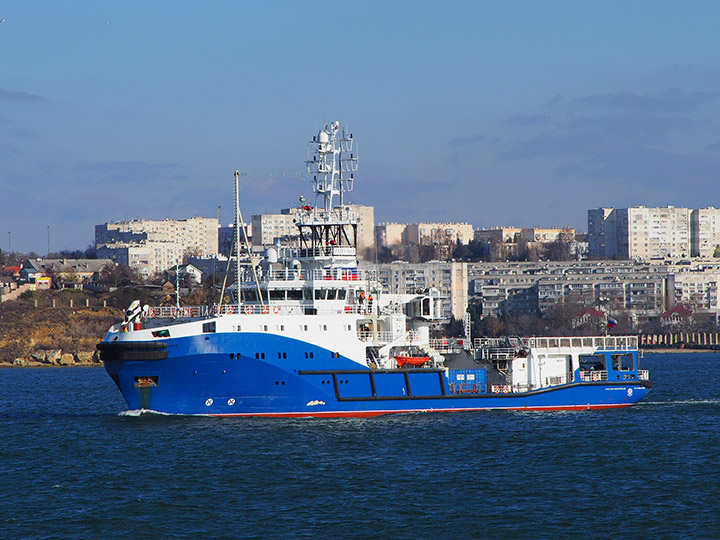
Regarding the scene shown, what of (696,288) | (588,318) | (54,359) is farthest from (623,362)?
(696,288)

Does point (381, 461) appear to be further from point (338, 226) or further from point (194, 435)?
point (338, 226)

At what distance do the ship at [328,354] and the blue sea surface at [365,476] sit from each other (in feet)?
2.57

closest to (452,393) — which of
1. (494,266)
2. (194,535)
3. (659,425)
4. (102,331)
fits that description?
(659,425)

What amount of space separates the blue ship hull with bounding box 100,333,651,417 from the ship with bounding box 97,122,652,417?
1.4 inches

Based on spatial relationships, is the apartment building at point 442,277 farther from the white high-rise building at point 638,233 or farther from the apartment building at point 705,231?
the apartment building at point 705,231

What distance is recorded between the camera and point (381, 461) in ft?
99.1

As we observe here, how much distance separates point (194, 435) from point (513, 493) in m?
11.2

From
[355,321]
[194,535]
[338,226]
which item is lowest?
[194,535]

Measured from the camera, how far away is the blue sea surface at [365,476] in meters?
23.7

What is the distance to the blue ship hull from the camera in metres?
35.2

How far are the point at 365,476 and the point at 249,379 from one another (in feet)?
27.5

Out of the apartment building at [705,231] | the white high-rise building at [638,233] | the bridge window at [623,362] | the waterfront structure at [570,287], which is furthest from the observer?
the apartment building at [705,231]

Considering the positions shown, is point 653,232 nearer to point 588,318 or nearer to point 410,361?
point 588,318

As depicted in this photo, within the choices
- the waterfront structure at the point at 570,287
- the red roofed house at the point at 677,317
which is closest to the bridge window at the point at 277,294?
the red roofed house at the point at 677,317
